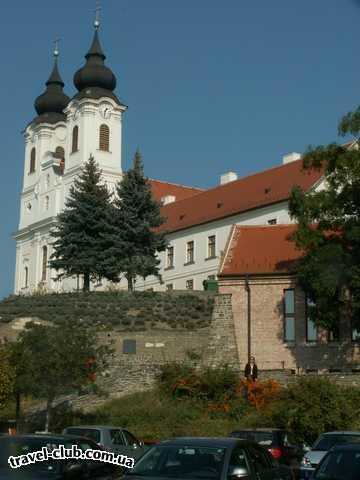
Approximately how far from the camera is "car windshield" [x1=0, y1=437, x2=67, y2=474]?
1302 cm

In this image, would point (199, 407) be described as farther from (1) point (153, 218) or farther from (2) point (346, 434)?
(1) point (153, 218)

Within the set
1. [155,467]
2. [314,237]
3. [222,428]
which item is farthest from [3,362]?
[155,467]

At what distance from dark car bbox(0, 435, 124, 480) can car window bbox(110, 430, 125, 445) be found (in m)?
6.31

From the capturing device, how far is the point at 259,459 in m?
12.9

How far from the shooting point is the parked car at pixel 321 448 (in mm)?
18391

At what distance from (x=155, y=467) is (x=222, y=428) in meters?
19.9

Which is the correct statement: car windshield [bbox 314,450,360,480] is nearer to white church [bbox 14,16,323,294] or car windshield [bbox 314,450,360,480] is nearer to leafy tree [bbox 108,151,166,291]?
leafy tree [bbox 108,151,166,291]

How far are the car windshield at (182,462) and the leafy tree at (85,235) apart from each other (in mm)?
43267

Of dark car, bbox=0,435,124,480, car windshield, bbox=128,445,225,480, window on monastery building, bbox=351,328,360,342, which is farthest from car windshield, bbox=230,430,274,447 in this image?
window on monastery building, bbox=351,328,360,342

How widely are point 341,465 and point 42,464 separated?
445cm

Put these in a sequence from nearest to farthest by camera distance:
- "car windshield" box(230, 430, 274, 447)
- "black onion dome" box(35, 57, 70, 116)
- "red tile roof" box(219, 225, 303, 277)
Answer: "car windshield" box(230, 430, 274, 447) < "red tile roof" box(219, 225, 303, 277) < "black onion dome" box(35, 57, 70, 116)

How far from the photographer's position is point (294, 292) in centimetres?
4088

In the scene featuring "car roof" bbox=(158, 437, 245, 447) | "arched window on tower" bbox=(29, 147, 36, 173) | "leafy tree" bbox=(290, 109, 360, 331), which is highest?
"arched window on tower" bbox=(29, 147, 36, 173)

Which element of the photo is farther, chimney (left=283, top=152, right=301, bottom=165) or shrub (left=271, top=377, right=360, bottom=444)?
chimney (left=283, top=152, right=301, bottom=165)
